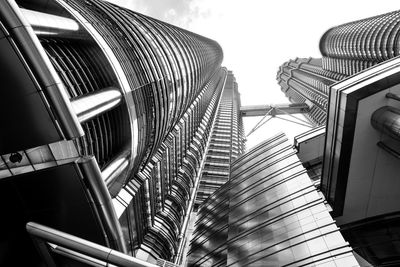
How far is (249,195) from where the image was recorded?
2411 cm

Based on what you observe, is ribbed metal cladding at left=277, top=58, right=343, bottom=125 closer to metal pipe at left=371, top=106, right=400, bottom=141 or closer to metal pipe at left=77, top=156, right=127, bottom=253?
metal pipe at left=371, top=106, right=400, bottom=141

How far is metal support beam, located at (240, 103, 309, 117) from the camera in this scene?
152 m

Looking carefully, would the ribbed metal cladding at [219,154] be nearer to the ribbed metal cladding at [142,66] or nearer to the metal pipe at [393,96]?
the ribbed metal cladding at [142,66]

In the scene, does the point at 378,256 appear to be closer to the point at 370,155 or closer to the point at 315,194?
the point at 315,194

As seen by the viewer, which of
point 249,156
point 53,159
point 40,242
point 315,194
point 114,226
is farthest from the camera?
point 249,156

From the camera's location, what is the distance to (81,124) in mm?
14820

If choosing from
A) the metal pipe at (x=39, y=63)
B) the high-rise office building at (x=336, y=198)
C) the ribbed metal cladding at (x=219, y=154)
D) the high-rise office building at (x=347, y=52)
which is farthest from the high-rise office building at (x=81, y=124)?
the high-rise office building at (x=347, y=52)

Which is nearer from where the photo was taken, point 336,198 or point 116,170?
point 116,170

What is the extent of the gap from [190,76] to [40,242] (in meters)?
41.8

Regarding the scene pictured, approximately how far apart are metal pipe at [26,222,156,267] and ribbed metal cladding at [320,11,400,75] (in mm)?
106367

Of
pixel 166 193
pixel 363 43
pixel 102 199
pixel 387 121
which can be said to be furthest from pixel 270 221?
pixel 363 43

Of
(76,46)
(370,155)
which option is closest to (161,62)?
(76,46)

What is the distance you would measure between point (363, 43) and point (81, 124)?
121 metres

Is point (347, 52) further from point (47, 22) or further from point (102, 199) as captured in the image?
point (102, 199)
